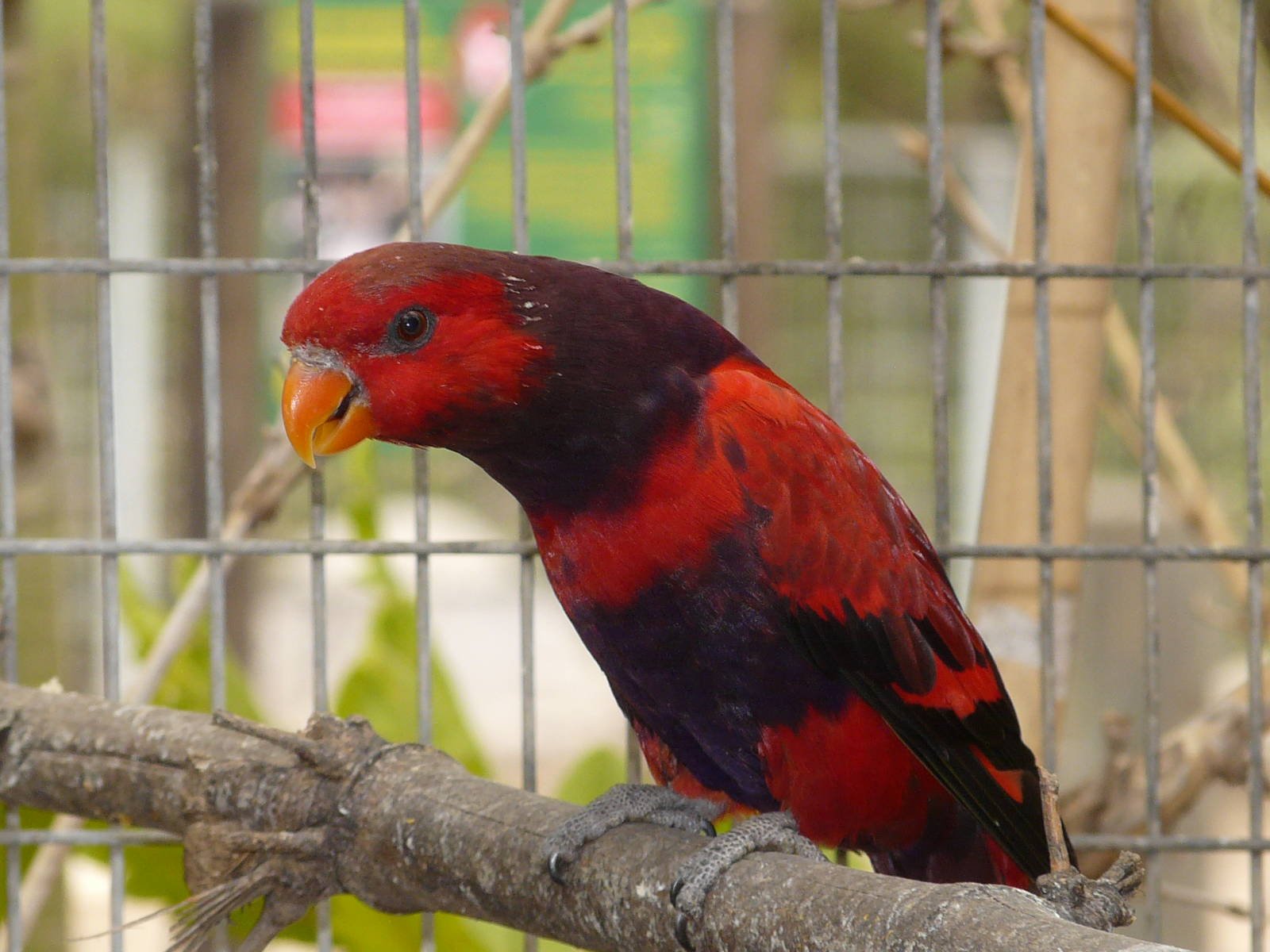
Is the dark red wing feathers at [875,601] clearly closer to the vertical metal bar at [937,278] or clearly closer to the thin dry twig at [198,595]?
the vertical metal bar at [937,278]

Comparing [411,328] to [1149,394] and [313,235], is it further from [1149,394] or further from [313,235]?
[1149,394]

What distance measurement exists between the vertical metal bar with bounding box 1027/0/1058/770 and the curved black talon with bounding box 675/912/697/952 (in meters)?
0.73

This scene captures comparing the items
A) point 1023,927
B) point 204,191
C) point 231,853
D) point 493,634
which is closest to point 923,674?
point 1023,927

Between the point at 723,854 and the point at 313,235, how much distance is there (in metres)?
1.04

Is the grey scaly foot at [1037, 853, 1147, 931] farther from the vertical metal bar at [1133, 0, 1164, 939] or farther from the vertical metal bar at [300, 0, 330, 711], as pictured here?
the vertical metal bar at [300, 0, 330, 711]

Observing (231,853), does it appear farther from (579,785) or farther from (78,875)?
(78,875)

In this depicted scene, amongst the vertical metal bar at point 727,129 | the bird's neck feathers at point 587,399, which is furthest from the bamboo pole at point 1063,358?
the bird's neck feathers at point 587,399

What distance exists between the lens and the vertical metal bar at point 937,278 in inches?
76.6

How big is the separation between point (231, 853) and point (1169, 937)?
286 centimetres

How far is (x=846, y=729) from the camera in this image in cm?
173

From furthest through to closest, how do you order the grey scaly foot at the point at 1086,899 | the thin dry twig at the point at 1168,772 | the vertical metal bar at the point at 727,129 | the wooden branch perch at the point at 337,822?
the thin dry twig at the point at 1168,772 < the vertical metal bar at the point at 727,129 < the wooden branch perch at the point at 337,822 < the grey scaly foot at the point at 1086,899

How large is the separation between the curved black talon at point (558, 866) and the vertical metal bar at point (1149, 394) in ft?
2.85

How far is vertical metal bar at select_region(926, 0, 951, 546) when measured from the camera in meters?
1.95

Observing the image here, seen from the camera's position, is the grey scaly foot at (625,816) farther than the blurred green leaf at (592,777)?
No
